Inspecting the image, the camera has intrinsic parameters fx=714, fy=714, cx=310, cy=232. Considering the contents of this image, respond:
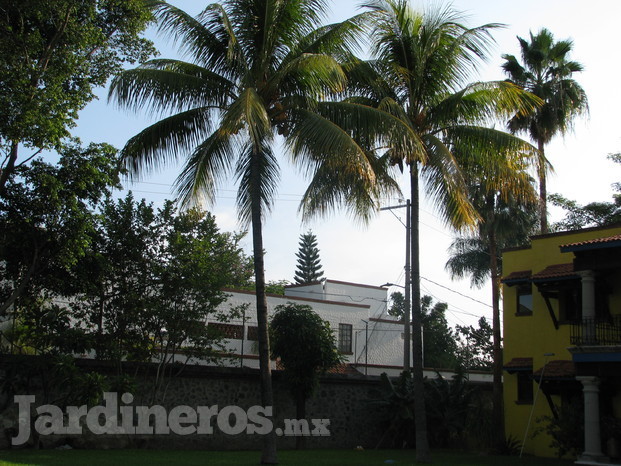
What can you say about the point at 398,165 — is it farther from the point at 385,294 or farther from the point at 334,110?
the point at 385,294

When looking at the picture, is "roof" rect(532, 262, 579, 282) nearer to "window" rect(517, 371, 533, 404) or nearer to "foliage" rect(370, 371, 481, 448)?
"window" rect(517, 371, 533, 404)

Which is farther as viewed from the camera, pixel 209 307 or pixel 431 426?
pixel 431 426

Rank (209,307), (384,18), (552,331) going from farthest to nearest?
(552,331) < (209,307) < (384,18)

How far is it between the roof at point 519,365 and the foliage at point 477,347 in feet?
98.1

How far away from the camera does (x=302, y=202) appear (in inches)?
717

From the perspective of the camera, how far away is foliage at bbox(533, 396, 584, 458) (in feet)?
61.8

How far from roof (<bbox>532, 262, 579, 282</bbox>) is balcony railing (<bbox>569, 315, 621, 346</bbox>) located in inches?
57.7

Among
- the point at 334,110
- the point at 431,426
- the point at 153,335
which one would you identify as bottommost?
the point at 431,426

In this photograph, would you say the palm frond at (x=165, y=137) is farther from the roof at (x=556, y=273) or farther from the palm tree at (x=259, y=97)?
the roof at (x=556, y=273)

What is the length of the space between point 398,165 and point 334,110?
3.01 m

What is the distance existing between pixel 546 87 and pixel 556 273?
30.0ft

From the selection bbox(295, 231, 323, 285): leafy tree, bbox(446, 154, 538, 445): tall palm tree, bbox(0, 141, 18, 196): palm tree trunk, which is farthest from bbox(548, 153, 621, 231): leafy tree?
bbox(295, 231, 323, 285): leafy tree

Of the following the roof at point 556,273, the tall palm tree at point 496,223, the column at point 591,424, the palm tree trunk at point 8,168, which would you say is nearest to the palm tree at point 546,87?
the tall palm tree at point 496,223

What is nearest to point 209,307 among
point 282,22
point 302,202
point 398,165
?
point 302,202
